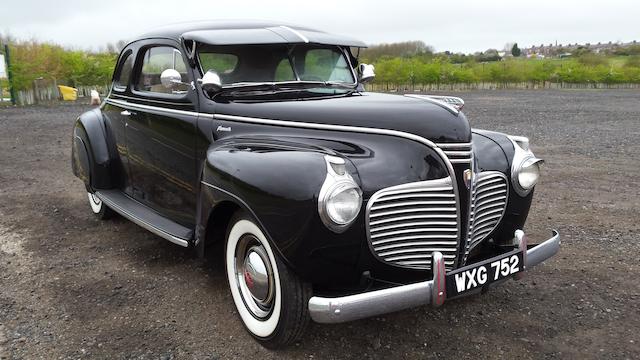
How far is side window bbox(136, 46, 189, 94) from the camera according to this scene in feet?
12.6

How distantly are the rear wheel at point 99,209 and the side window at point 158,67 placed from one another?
1379mm

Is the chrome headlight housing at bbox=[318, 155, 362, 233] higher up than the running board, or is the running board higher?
the chrome headlight housing at bbox=[318, 155, 362, 233]

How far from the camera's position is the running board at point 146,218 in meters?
3.56

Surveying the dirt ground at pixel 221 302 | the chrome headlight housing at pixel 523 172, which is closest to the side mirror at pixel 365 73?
the chrome headlight housing at pixel 523 172

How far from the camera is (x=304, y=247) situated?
246 centimetres

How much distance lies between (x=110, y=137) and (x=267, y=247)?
2845mm

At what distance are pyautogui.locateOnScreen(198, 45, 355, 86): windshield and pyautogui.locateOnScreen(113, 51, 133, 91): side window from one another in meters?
1.30

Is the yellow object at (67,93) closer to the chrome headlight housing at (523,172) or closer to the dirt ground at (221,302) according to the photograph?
the dirt ground at (221,302)

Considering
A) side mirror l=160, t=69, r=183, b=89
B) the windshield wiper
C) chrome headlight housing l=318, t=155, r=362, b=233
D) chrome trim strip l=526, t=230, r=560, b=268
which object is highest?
side mirror l=160, t=69, r=183, b=89

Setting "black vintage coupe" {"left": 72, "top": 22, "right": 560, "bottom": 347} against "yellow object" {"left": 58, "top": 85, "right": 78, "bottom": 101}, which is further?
"yellow object" {"left": 58, "top": 85, "right": 78, "bottom": 101}

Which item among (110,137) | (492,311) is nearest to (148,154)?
(110,137)

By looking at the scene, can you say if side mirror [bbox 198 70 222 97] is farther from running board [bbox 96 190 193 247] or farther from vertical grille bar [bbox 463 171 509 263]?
vertical grille bar [bbox 463 171 509 263]

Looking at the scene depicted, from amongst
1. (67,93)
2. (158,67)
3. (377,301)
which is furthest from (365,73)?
(67,93)

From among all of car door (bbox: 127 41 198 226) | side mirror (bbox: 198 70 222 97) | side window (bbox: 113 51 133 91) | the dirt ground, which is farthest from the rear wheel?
side mirror (bbox: 198 70 222 97)
